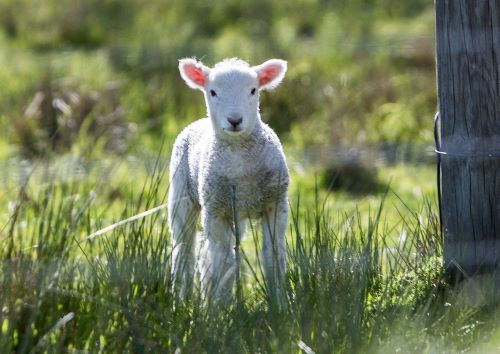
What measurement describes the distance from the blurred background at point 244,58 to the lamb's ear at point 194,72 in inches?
55.4

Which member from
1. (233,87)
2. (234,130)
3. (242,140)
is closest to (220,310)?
(234,130)

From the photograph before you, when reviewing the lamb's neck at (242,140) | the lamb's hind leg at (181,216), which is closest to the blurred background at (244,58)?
the lamb's hind leg at (181,216)

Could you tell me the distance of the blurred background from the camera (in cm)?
933

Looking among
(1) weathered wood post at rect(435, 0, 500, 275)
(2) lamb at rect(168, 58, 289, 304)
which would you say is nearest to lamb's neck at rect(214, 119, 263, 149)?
(2) lamb at rect(168, 58, 289, 304)

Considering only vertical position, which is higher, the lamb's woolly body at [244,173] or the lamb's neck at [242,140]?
the lamb's neck at [242,140]

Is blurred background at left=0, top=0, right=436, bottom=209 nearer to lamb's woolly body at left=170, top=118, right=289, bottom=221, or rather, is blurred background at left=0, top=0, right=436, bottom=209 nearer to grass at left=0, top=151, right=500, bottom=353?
lamb's woolly body at left=170, top=118, right=289, bottom=221

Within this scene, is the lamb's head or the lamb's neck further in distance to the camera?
the lamb's neck

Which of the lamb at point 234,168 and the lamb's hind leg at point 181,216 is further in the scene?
the lamb at point 234,168

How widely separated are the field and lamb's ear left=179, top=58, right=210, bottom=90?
503mm

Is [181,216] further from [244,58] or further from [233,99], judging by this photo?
[244,58]

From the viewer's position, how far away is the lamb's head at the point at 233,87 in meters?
5.30

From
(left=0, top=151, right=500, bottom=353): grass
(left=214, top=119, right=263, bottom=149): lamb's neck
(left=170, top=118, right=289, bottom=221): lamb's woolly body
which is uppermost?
(left=214, top=119, right=263, bottom=149): lamb's neck

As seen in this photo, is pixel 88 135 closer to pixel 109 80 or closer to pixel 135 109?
pixel 135 109

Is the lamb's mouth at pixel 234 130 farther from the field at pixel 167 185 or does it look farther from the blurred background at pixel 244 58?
the blurred background at pixel 244 58
